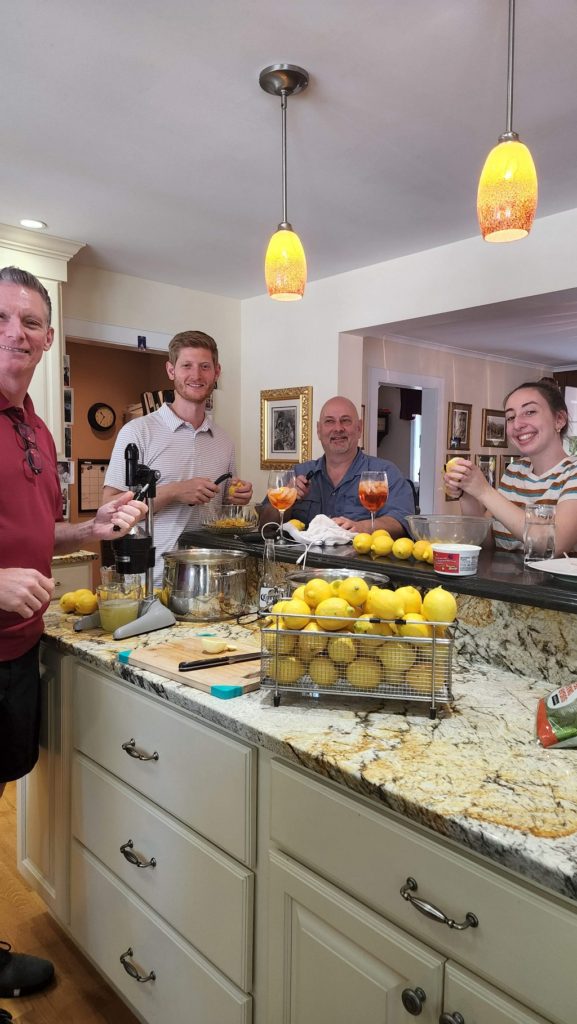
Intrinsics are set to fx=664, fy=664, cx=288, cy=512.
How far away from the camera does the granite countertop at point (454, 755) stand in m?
0.79

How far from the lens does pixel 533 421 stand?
229 cm

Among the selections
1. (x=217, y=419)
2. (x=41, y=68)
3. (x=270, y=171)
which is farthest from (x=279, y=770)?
(x=217, y=419)

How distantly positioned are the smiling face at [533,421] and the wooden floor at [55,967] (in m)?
2.05

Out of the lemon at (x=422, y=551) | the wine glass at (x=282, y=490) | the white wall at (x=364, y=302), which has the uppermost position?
the white wall at (x=364, y=302)

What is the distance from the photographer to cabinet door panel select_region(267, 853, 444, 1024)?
893mm

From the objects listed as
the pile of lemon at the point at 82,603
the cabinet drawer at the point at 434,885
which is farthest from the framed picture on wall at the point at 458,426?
the cabinet drawer at the point at 434,885

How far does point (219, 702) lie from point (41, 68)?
1.99 meters

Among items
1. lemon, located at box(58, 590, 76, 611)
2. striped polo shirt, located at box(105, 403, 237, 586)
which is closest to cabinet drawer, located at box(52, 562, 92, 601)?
striped polo shirt, located at box(105, 403, 237, 586)

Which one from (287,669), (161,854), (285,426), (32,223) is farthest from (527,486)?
(32,223)

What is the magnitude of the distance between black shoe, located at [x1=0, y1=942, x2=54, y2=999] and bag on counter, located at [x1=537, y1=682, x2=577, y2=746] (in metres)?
1.50

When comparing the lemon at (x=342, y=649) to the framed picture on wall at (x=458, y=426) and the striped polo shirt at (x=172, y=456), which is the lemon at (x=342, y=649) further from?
the framed picture on wall at (x=458, y=426)

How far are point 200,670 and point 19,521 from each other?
56cm

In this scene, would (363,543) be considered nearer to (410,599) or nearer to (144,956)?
(410,599)

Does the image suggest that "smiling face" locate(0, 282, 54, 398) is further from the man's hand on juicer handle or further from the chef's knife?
the chef's knife
